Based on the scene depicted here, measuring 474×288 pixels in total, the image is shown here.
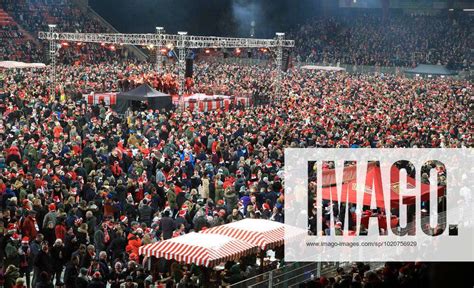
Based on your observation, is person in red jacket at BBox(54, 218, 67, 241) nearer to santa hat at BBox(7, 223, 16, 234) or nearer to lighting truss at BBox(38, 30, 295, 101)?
santa hat at BBox(7, 223, 16, 234)

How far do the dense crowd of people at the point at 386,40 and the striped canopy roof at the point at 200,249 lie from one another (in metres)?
41.0

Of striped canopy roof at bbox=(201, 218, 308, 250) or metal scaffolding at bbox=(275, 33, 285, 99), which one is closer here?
striped canopy roof at bbox=(201, 218, 308, 250)

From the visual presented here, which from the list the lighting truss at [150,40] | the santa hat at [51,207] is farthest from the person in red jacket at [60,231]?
the lighting truss at [150,40]

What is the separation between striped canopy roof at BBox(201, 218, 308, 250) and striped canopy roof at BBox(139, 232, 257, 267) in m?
0.33

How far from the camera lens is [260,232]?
13391 mm

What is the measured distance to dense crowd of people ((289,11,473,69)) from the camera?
54.0m

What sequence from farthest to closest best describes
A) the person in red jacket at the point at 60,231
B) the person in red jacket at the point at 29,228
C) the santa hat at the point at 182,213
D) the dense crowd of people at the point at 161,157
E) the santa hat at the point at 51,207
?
the santa hat at the point at 182,213 < the santa hat at the point at 51,207 < the person in red jacket at the point at 29,228 < the person in red jacket at the point at 60,231 < the dense crowd of people at the point at 161,157

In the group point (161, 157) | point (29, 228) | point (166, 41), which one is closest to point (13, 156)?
point (161, 157)

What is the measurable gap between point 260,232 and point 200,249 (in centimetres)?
158

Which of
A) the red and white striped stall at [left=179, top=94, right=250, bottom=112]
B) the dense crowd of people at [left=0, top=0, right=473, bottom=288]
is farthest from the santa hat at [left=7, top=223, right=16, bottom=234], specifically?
the red and white striped stall at [left=179, top=94, right=250, bottom=112]

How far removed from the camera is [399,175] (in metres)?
16.5

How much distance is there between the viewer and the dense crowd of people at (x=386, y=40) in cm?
5403

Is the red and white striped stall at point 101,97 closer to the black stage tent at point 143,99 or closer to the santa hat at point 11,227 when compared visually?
the black stage tent at point 143,99

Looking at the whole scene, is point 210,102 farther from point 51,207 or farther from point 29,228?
point 29,228
